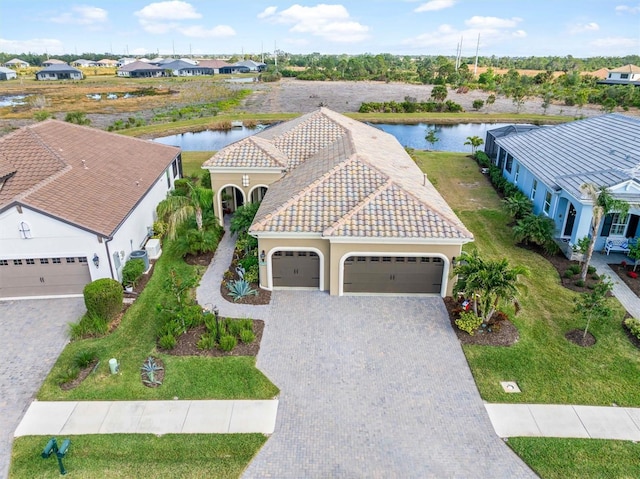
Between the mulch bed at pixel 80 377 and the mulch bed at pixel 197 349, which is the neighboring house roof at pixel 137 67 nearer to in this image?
the mulch bed at pixel 197 349

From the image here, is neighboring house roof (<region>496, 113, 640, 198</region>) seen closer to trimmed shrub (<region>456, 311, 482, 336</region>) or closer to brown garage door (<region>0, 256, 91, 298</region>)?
trimmed shrub (<region>456, 311, 482, 336</region>)

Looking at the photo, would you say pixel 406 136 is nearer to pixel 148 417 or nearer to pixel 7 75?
pixel 148 417

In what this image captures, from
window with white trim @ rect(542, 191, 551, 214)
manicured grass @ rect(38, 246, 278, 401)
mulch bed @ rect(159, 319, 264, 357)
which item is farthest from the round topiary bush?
window with white trim @ rect(542, 191, 551, 214)

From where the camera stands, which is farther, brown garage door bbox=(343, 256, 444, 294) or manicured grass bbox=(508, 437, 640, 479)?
brown garage door bbox=(343, 256, 444, 294)

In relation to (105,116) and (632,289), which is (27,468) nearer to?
(632,289)

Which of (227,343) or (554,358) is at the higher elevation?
(227,343)

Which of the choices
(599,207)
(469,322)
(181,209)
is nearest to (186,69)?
(181,209)
